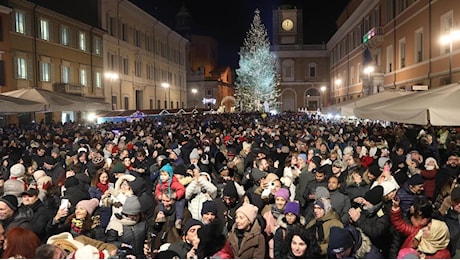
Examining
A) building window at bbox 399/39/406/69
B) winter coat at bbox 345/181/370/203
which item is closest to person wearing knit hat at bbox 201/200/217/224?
winter coat at bbox 345/181/370/203

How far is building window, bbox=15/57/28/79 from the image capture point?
31142mm

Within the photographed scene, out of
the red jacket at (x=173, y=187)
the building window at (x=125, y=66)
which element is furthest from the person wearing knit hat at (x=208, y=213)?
the building window at (x=125, y=66)

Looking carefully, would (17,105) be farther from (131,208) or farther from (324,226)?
(324,226)

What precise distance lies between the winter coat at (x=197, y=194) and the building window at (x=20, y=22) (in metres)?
27.7

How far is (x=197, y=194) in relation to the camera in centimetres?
767

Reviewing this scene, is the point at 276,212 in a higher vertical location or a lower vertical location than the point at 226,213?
higher

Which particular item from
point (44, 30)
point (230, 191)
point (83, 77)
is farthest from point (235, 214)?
point (83, 77)

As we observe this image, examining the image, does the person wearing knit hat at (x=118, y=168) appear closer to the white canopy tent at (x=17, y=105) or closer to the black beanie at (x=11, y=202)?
the black beanie at (x=11, y=202)

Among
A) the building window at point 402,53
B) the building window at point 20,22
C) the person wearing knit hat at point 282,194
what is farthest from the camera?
the building window at point 402,53

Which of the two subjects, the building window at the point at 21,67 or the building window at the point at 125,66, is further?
the building window at the point at 125,66

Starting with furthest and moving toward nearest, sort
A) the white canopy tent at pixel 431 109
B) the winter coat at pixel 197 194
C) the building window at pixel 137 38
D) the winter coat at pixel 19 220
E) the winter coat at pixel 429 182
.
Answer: the building window at pixel 137 38 < the white canopy tent at pixel 431 109 < the winter coat at pixel 429 182 < the winter coat at pixel 197 194 < the winter coat at pixel 19 220

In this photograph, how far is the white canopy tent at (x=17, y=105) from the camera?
14617 mm

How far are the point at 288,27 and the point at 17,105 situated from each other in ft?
221

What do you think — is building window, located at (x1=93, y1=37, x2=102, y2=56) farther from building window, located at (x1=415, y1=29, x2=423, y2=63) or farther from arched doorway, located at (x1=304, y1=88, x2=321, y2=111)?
arched doorway, located at (x1=304, y1=88, x2=321, y2=111)
